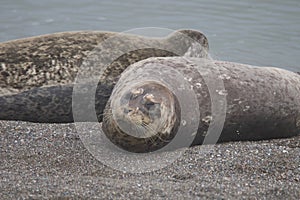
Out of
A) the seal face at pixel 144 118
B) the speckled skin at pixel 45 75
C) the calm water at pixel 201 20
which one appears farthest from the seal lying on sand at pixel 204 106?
the calm water at pixel 201 20

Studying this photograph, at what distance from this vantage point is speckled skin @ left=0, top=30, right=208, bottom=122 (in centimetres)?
527

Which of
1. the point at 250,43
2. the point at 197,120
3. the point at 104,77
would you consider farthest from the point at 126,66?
the point at 250,43

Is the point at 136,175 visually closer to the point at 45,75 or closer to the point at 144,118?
the point at 144,118

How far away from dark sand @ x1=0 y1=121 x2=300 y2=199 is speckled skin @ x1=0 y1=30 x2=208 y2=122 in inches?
18.3

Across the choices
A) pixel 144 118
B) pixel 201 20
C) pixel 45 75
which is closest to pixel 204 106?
pixel 144 118

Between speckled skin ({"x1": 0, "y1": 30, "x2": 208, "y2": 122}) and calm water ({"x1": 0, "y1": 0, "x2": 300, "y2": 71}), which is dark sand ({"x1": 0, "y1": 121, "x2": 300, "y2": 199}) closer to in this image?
speckled skin ({"x1": 0, "y1": 30, "x2": 208, "y2": 122})

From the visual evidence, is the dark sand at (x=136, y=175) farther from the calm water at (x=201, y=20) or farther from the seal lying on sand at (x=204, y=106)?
the calm water at (x=201, y=20)

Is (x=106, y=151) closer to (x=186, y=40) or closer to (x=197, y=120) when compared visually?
(x=197, y=120)

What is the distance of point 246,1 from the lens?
514 inches

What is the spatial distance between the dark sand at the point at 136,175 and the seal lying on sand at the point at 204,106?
0.17 m

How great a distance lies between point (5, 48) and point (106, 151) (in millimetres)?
1857

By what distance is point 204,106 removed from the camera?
4.55m

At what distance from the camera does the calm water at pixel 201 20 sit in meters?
9.80

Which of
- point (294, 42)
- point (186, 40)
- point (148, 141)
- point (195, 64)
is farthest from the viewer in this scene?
point (294, 42)
